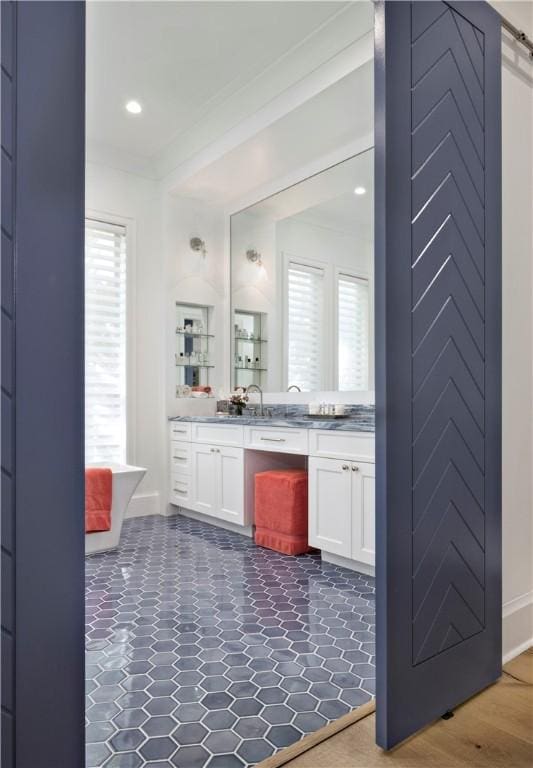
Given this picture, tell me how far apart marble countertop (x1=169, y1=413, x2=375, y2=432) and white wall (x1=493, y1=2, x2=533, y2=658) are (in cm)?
94

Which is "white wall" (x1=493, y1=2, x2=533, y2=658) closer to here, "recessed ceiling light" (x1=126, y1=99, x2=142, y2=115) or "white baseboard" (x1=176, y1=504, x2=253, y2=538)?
"white baseboard" (x1=176, y1=504, x2=253, y2=538)

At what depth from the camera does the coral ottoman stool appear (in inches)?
137

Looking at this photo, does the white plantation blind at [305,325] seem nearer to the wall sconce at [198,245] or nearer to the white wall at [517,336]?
the wall sconce at [198,245]

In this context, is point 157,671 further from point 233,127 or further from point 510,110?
point 233,127

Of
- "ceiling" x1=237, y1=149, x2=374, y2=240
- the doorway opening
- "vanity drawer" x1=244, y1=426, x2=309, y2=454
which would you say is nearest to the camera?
the doorway opening

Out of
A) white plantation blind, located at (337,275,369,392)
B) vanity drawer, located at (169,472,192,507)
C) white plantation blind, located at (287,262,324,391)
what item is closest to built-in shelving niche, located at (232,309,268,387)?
white plantation blind, located at (287,262,324,391)

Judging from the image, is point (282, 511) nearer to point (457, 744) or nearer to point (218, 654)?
point (218, 654)

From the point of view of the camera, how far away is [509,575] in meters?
2.04

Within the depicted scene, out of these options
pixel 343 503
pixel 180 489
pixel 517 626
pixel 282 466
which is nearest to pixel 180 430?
pixel 180 489

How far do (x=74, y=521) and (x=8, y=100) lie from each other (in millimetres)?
717

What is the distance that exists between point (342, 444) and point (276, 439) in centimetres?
65

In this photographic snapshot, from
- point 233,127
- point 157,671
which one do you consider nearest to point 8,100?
point 157,671

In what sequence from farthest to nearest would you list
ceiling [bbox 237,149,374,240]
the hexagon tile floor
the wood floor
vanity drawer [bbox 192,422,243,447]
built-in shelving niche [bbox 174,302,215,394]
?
built-in shelving niche [bbox 174,302,215,394] < vanity drawer [bbox 192,422,243,447] < ceiling [bbox 237,149,374,240] < the hexagon tile floor < the wood floor

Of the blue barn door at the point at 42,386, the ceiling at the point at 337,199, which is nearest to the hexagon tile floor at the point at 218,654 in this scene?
the blue barn door at the point at 42,386
